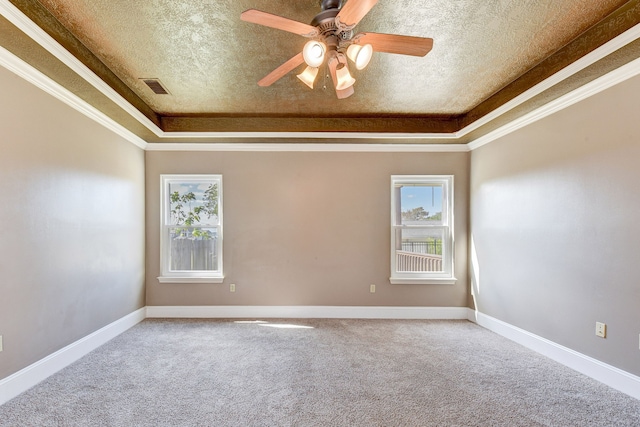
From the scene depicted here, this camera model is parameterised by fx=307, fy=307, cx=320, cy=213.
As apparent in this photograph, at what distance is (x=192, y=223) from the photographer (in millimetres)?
4586

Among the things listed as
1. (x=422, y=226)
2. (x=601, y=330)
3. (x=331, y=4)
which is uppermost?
(x=331, y=4)

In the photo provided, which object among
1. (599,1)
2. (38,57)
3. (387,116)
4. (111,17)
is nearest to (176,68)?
(111,17)

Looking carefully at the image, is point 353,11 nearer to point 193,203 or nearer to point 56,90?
point 56,90

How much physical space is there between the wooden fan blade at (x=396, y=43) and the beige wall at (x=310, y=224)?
105 inches

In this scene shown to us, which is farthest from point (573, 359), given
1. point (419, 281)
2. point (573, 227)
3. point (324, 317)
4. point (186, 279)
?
point (186, 279)

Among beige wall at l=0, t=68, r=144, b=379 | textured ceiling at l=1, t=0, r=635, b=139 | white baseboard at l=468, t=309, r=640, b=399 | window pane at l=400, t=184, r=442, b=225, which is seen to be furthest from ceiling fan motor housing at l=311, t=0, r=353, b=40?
white baseboard at l=468, t=309, r=640, b=399

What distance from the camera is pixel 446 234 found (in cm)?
461

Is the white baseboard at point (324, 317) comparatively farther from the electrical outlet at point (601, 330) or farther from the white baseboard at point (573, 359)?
the electrical outlet at point (601, 330)

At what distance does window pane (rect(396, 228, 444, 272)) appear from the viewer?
4594 millimetres

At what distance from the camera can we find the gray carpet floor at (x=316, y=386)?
84.5 inches

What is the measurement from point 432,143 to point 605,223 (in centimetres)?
231

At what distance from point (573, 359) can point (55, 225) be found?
4.97m

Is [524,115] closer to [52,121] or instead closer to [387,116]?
[387,116]

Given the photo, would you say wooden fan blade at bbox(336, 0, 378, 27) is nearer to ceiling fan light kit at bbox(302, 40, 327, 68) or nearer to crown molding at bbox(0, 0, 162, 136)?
ceiling fan light kit at bbox(302, 40, 327, 68)
